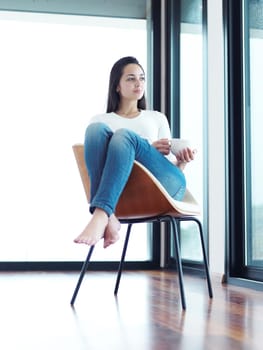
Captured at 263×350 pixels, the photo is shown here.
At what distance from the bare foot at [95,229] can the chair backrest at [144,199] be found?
235 millimetres

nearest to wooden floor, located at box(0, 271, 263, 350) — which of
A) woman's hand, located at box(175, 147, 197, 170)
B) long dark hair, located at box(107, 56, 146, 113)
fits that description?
woman's hand, located at box(175, 147, 197, 170)

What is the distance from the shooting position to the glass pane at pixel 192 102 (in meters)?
3.76

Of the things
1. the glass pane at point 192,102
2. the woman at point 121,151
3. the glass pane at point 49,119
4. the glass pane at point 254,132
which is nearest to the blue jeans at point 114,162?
the woman at point 121,151

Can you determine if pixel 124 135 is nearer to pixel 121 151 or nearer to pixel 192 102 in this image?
pixel 121 151

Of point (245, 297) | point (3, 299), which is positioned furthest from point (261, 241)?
point (3, 299)

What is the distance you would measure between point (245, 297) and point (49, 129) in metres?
2.16

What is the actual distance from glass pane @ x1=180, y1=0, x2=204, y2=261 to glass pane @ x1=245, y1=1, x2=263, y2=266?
2.02 ft

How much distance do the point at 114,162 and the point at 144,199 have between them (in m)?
0.23

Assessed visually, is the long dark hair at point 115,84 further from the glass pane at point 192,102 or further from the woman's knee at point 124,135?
the glass pane at point 192,102

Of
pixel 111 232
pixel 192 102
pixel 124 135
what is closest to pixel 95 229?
pixel 111 232

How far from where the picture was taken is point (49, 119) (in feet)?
13.8

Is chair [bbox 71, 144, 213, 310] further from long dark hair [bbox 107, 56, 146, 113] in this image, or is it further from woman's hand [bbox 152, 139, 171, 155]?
long dark hair [bbox 107, 56, 146, 113]

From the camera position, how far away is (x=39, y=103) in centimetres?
420

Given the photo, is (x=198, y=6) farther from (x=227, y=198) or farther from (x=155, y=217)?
(x=155, y=217)
